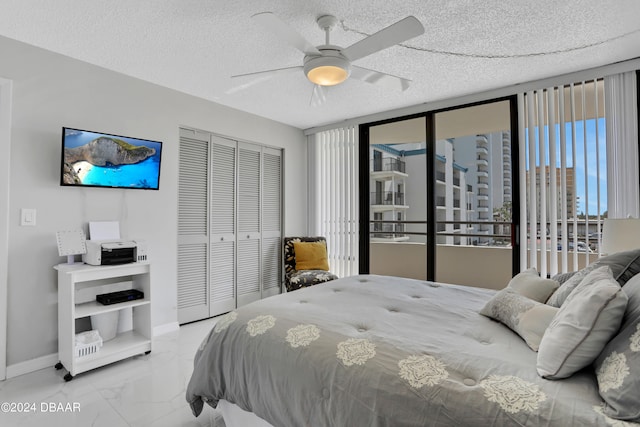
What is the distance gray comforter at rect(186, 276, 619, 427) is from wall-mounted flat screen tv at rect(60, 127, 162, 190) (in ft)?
6.42

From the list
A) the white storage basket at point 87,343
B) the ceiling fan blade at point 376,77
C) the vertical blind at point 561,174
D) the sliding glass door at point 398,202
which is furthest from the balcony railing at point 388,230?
the white storage basket at point 87,343

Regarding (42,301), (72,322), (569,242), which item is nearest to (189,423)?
(72,322)

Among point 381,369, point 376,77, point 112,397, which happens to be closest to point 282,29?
point 376,77

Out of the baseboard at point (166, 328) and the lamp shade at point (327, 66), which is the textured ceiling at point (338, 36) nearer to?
the lamp shade at point (327, 66)

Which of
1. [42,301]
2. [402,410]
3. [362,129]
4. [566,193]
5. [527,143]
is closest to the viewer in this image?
[402,410]

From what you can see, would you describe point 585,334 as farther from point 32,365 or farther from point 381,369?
point 32,365

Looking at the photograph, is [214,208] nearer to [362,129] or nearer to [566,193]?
[362,129]

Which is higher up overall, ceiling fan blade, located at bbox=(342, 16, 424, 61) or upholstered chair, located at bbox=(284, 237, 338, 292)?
ceiling fan blade, located at bbox=(342, 16, 424, 61)

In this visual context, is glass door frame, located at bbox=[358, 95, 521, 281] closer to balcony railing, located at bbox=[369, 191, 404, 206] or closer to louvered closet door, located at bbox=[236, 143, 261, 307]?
louvered closet door, located at bbox=[236, 143, 261, 307]

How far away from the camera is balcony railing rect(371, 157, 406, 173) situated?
6234 millimetres

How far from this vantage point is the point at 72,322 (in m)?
2.37

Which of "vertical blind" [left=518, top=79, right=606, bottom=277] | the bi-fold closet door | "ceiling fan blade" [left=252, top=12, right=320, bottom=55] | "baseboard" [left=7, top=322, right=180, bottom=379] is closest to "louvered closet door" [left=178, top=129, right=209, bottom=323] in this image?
the bi-fold closet door

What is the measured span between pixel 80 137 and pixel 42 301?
1.35 metres

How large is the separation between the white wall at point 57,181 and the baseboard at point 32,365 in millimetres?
32
